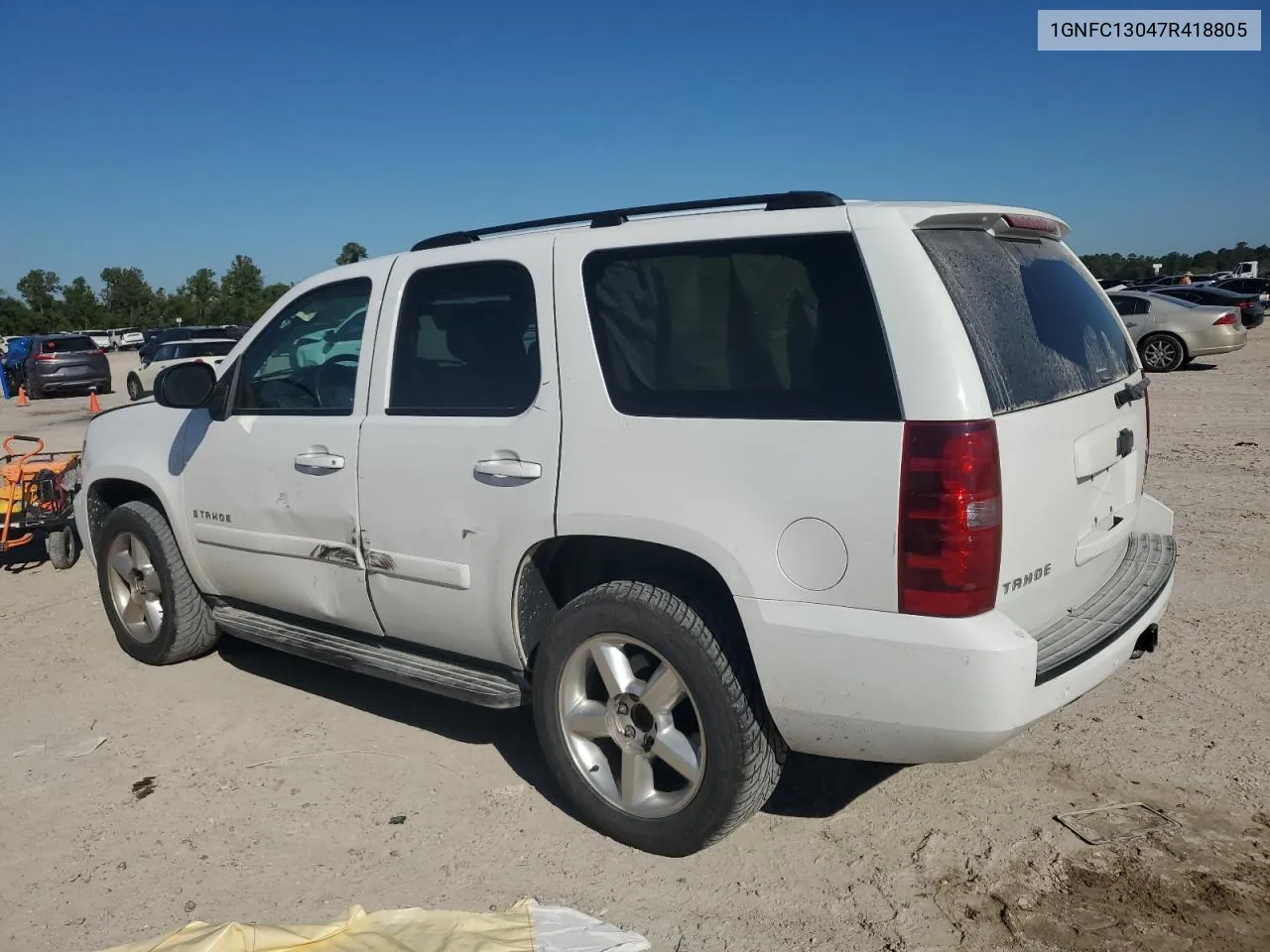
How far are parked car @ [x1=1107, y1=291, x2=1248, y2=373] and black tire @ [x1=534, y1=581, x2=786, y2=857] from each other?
1814cm

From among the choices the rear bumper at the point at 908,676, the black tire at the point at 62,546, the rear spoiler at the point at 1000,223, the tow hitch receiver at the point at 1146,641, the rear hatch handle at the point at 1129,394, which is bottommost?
the black tire at the point at 62,546

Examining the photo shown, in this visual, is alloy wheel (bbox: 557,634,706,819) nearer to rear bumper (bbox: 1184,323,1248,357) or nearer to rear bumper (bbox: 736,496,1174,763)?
rear bumper (bbox: 736,496,1174,763)

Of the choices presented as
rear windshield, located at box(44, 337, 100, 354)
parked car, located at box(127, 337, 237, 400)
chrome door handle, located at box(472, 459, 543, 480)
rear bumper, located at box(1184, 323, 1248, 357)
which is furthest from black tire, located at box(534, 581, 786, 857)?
A: rear windshield, located at box(44, 337, 100, 354)

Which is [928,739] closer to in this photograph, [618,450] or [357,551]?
[618,450]

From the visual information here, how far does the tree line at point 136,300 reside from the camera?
8531 centimetres

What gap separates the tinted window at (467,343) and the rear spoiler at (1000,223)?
1385mm

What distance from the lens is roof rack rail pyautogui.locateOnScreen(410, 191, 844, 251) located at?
3154 mm

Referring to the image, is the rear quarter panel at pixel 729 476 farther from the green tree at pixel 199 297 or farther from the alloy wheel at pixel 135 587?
the green tree at pixel 199 297

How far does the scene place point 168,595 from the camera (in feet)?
16.9

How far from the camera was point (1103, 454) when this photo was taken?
329 cm

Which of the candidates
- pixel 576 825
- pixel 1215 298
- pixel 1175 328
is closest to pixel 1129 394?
pixel 576 825

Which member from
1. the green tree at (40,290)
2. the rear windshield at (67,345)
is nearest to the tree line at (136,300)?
the green tree at (40,290)

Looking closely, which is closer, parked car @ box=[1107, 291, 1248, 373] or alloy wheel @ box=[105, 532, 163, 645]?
alloy wheel @ box=[105, 532, 163, 645]

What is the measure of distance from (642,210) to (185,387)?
7.61ft
